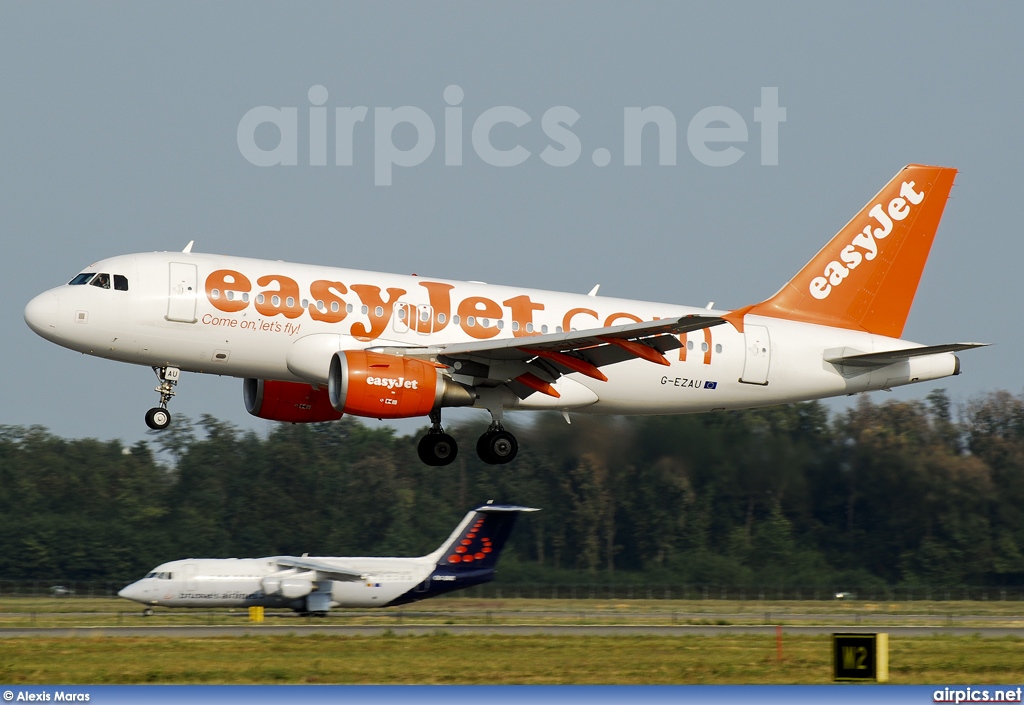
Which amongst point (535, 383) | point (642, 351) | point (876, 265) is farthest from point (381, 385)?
point (876, 265)

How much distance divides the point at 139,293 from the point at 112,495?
4181 centimetres

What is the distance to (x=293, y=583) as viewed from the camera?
1737 inches

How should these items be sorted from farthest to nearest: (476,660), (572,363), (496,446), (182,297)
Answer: (496,446), (572,363), (476,660), (182,297)

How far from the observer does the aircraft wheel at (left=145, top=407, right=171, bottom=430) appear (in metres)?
31.9

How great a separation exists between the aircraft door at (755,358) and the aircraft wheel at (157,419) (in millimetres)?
13597

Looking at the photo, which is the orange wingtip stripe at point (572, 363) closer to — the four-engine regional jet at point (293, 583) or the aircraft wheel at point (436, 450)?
the aircraft wheel at point (436, 450)

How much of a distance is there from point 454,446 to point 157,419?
6806 millimetres

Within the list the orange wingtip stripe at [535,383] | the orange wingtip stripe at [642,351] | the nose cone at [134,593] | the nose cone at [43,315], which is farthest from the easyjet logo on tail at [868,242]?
the nose cone at [134,593]

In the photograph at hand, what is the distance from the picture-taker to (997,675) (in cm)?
2852

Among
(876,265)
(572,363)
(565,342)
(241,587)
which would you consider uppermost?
(876,265)

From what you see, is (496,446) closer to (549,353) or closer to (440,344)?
(440,344)

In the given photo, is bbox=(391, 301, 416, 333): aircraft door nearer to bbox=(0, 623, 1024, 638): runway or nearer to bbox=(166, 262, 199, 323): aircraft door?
bbox=(166, 262, 199, 323): aircraft door

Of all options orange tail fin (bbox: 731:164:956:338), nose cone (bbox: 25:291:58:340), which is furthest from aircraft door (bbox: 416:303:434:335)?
orange tail fin (bbox: 731:164:956:338)

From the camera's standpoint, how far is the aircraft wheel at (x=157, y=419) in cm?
3189
